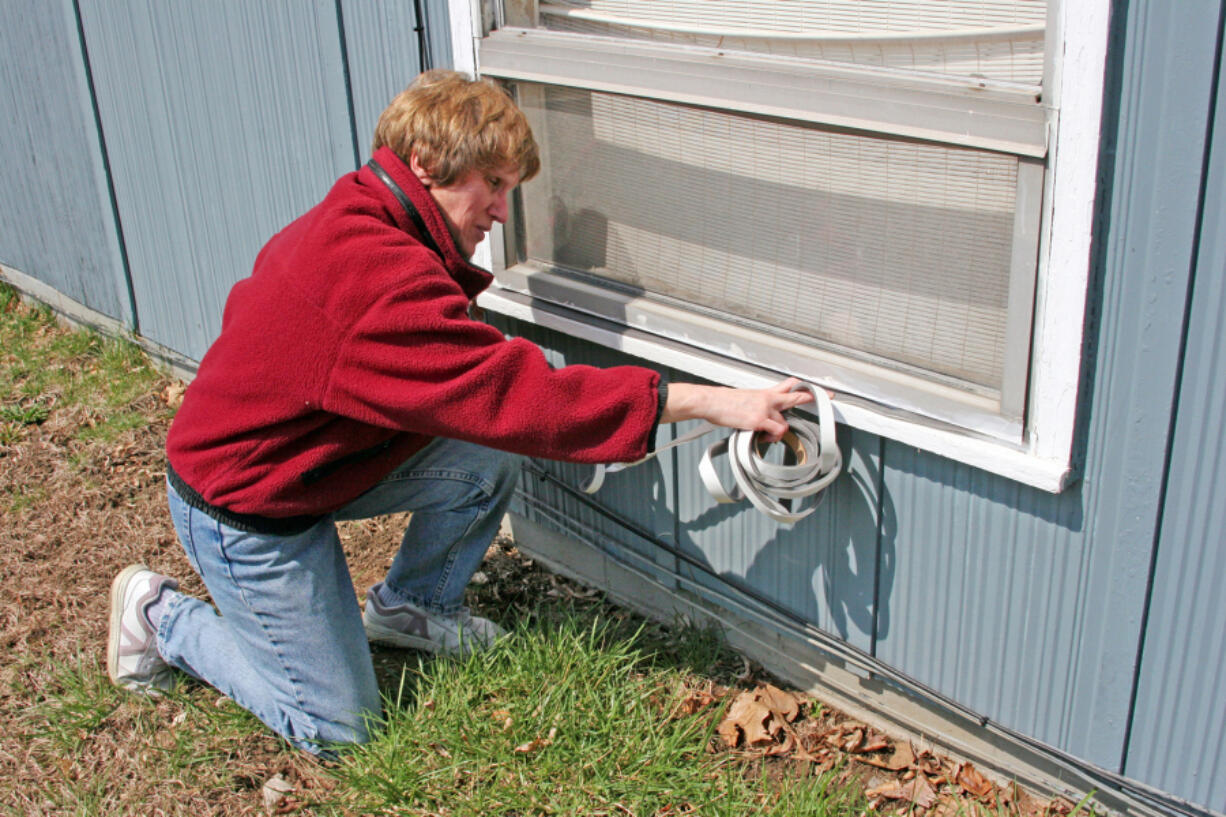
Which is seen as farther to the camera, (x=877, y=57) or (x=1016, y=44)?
(x=877, y=57)

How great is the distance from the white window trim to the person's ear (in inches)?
41.1

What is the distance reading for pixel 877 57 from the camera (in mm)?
2455

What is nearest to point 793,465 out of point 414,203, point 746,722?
point 746,722

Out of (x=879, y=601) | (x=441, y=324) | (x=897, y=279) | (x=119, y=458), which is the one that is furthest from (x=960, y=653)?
(x=119, y=458)

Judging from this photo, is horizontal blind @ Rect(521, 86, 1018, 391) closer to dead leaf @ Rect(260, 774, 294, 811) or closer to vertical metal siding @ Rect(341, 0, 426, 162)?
vertical metal siding @ Rect(341, 0, 426, 162)

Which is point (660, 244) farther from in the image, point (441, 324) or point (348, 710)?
point (348, 710)

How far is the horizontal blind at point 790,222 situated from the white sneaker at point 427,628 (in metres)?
1.05

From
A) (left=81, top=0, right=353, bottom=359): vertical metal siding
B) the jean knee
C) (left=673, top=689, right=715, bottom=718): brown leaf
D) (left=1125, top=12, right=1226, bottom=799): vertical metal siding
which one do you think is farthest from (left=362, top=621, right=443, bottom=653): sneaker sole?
(left=1125, top=12, right=1226, bottom=799): vertical metal siding

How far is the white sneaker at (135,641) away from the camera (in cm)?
333

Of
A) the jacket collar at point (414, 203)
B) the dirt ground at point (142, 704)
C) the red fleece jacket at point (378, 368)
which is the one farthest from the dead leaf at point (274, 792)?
the jacket collar at point (414, 203)

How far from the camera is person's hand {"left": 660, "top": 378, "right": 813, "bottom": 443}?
255 cm

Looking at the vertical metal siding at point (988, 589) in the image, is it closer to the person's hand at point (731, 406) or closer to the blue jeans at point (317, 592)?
the person's hand at point (731, 406)

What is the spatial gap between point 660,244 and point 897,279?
2.35 ft

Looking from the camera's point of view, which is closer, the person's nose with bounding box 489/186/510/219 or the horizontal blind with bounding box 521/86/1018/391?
the horizontal blind with bounding box 521/86/1018/391
